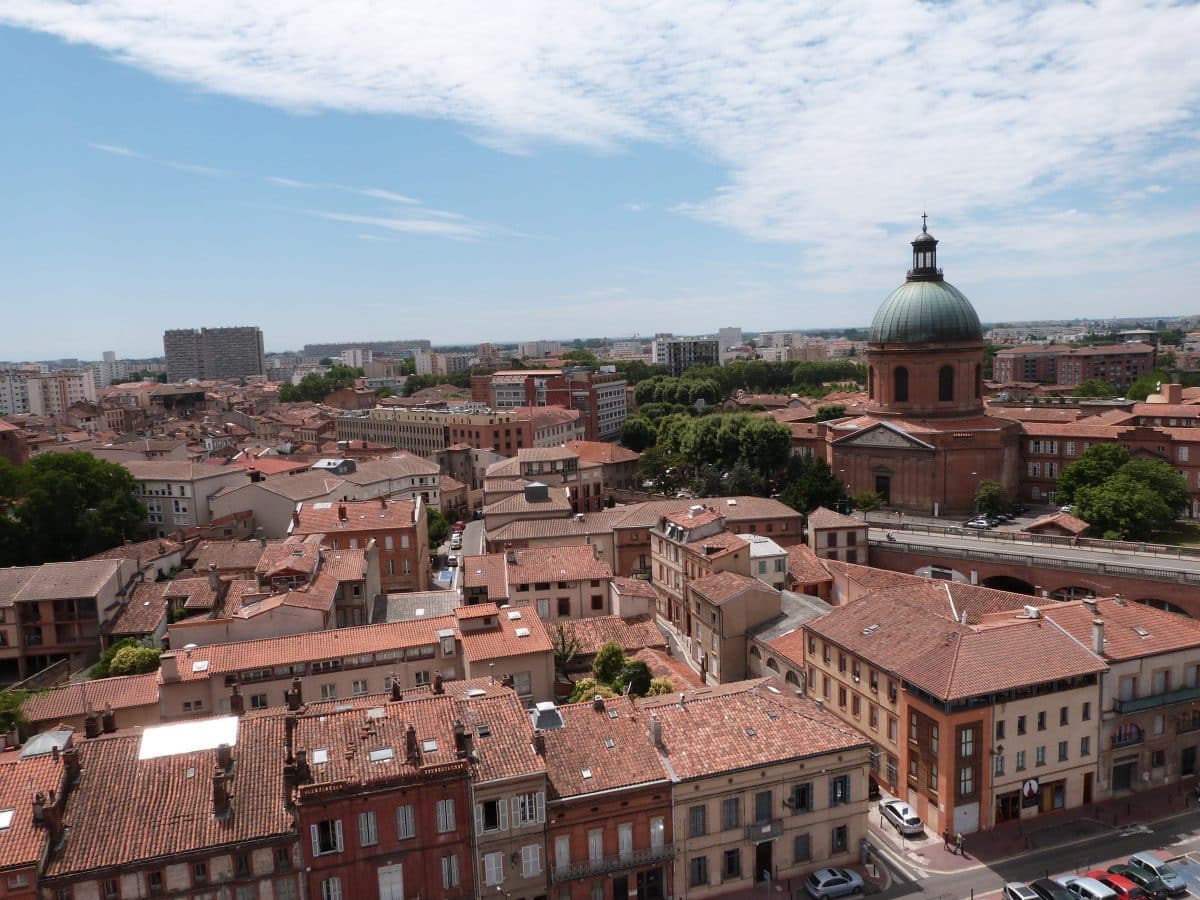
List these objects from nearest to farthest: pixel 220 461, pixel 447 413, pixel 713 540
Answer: pixel 713 540, pixel 220 461, pixel 447 413

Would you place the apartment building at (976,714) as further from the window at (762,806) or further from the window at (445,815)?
the window at (445,815)

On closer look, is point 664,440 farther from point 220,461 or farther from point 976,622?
point 976,622

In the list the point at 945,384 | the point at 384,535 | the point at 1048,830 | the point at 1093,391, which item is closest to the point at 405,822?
the point at 1048,830

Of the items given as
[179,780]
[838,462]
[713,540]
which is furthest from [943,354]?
[179,780]

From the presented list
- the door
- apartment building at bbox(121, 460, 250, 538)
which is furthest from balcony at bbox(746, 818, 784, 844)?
apartment building at bbox(121, 460, 250, 538)

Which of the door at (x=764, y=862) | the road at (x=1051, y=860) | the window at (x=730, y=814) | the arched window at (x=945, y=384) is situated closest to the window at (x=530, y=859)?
the window at (x=730, y=814)

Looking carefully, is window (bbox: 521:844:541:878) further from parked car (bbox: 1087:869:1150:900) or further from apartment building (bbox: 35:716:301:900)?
parked car (bbox: 1087:869:1150:900)
